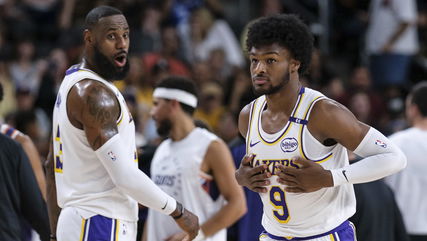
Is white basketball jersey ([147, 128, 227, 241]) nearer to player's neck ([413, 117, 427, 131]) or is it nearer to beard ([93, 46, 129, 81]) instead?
beard ([93, 46, 129, 81])

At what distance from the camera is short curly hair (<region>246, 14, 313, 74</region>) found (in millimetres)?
4477

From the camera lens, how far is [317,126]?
4.28 metres

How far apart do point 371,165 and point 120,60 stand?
1.72 m

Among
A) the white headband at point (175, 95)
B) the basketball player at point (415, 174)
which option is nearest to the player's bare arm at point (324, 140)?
the white headband at point (175, 95)

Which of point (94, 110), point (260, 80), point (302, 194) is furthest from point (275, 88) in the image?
point (94, 110)

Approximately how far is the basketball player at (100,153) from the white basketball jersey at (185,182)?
1.39 meters

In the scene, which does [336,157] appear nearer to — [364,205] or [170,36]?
[364,205]

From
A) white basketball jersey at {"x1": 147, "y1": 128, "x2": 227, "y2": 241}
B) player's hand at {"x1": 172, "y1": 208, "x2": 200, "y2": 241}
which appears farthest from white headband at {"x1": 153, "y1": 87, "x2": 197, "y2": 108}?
player's hand at {"x1": 172, "y1": 208, "x2": 200, "y2": 241}

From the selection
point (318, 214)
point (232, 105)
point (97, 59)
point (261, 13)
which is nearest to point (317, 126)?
point (318, 214)

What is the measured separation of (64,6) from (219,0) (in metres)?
3.61

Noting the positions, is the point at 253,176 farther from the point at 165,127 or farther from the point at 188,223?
the point at 165,127

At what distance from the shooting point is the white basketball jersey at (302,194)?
431 centimetres

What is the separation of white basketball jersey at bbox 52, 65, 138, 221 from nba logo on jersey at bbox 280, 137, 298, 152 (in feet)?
3.03

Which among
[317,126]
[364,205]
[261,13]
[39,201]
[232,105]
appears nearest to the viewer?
[317,126]
